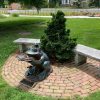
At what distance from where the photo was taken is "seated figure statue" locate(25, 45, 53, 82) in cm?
671

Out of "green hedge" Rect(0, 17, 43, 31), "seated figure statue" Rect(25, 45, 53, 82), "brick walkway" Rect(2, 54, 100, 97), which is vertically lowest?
"brick walkway" Rect(2, 54, 100, 97)

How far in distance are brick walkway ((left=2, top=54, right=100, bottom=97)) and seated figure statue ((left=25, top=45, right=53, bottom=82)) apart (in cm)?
18

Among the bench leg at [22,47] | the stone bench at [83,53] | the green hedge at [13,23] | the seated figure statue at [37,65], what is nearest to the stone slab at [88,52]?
the stone bench at [83,53]

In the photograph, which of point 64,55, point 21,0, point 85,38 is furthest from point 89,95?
point 21,0

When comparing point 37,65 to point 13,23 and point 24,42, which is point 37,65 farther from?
point 13,23

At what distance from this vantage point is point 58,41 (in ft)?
26.2

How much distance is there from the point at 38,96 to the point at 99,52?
224 cm

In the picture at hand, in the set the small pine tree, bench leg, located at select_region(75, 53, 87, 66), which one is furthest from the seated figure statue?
bench leg, located at select_region(75, 53, 87, 66)

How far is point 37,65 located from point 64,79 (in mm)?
829

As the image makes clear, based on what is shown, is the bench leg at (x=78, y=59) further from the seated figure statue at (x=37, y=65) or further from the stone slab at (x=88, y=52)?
the seated figure statue at (x=37, y=65)

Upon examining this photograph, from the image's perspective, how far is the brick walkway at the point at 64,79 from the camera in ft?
20.9

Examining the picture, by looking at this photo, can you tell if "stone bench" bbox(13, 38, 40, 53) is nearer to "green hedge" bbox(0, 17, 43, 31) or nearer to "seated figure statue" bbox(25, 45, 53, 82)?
"seated figure statue" bbox(25, 45, 53, 82)

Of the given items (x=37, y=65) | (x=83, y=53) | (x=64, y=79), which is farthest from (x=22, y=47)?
(x=64, y=79)

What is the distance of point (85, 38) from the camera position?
11836mm
